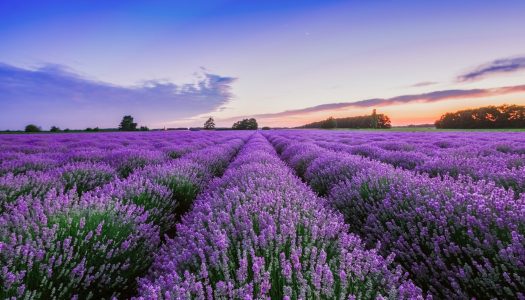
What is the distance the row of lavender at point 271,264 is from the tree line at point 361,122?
8169 centimetres

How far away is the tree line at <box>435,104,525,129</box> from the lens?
1993 inches

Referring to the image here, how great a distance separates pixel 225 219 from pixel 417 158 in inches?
218

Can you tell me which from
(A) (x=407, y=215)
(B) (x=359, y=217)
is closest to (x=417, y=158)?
(B) (x=359, y=217)

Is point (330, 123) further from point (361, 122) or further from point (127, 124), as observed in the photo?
point (127, 124)

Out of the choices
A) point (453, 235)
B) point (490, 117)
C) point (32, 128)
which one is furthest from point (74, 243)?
point (490, 117)

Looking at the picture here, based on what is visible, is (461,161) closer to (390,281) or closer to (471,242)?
(471,242)

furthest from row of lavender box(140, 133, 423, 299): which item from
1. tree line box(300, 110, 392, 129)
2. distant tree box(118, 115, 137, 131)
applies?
tree line box(300, 110, 392, 129)

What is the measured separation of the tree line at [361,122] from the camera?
262 ft

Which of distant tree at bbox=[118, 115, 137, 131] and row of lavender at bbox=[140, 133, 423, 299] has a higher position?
distant tree at bbox=[118, 115, 137, 131]

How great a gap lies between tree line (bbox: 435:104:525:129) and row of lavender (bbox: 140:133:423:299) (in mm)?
63731

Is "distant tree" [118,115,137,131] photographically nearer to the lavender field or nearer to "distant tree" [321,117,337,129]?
"distant tree" [321,117,337,129]

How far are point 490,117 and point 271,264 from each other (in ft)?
216

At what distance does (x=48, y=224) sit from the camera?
2.30m

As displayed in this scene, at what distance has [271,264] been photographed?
155 cm
